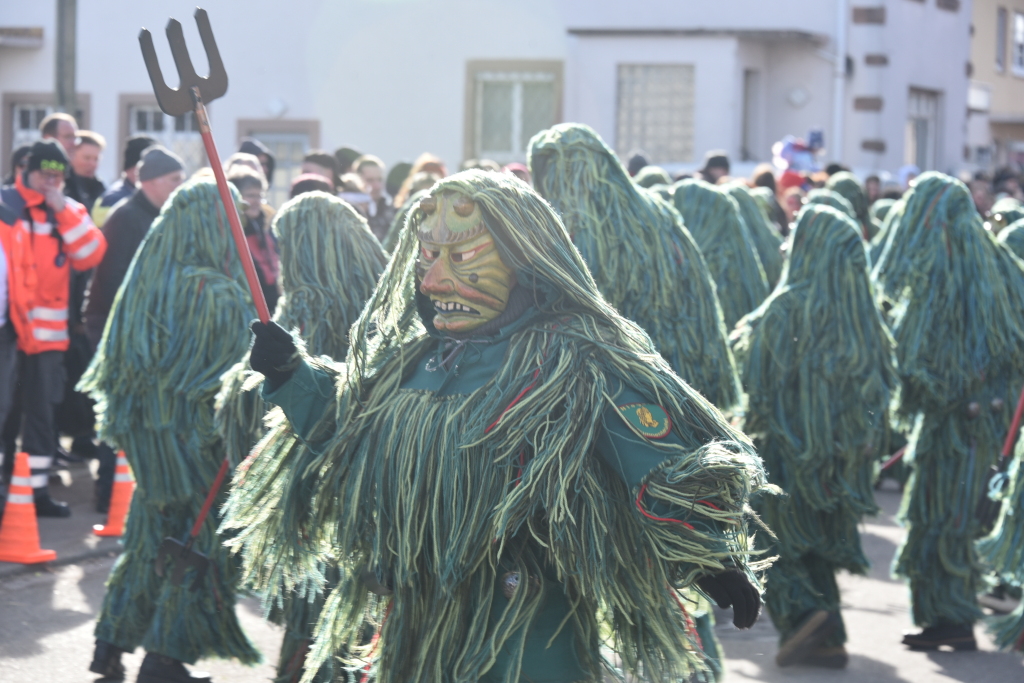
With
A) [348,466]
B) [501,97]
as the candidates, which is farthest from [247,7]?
[348,466]

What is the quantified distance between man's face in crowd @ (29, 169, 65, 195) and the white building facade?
11.8 meters

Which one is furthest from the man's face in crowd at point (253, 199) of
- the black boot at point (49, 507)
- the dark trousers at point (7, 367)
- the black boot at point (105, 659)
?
the black boot at point (105, 659)

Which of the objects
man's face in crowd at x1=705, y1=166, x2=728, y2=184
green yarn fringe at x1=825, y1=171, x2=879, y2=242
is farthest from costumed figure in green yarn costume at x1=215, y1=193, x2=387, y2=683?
man's face in crowd at x1=705, y1=166, x2=728, y2=184

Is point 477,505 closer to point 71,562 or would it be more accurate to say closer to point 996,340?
point 996,340

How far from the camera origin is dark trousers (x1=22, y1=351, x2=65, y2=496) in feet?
23.8

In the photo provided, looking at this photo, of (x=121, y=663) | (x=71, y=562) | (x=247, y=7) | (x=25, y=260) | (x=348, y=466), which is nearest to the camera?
(x=348, y=466)

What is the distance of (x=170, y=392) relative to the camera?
16.5 ft

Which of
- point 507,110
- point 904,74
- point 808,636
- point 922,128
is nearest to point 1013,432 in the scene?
point 808,636

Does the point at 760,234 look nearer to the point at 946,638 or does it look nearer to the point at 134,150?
the point at 946,638

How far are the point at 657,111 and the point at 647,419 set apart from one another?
16.5 metres

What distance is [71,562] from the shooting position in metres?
6.74

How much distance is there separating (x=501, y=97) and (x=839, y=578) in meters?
13.2

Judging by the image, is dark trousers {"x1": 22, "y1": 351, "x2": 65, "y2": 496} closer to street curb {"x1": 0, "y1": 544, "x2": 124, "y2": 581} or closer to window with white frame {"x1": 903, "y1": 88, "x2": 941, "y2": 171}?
street curb {"x1": 0, "y1": 544, "x2": 124, "y2": 581}

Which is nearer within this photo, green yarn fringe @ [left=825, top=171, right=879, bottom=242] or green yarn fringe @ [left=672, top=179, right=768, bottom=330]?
green yarn fringe @ [left=672, top=179, right=768, bottom=330]
